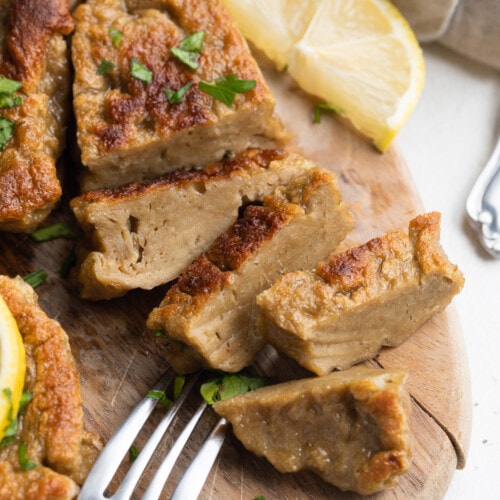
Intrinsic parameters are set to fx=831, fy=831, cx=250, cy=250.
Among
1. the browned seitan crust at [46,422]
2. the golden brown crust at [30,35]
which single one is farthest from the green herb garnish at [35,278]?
the golden brown crust at [30,35]

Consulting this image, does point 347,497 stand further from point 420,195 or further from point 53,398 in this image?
point 420,195

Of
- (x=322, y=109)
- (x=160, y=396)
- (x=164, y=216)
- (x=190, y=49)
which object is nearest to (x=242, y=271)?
(x=164, y=216)

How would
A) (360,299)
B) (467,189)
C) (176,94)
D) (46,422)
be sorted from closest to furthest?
(46,422) → (360,299) → (176,94) → (467,189)

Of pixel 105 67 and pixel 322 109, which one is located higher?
pixel 322 109

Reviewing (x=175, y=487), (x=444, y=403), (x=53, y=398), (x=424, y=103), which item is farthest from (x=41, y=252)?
(x=424, y=103)

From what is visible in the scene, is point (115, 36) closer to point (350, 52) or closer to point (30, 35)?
point (30, 35)

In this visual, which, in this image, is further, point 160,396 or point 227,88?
point 227,88
